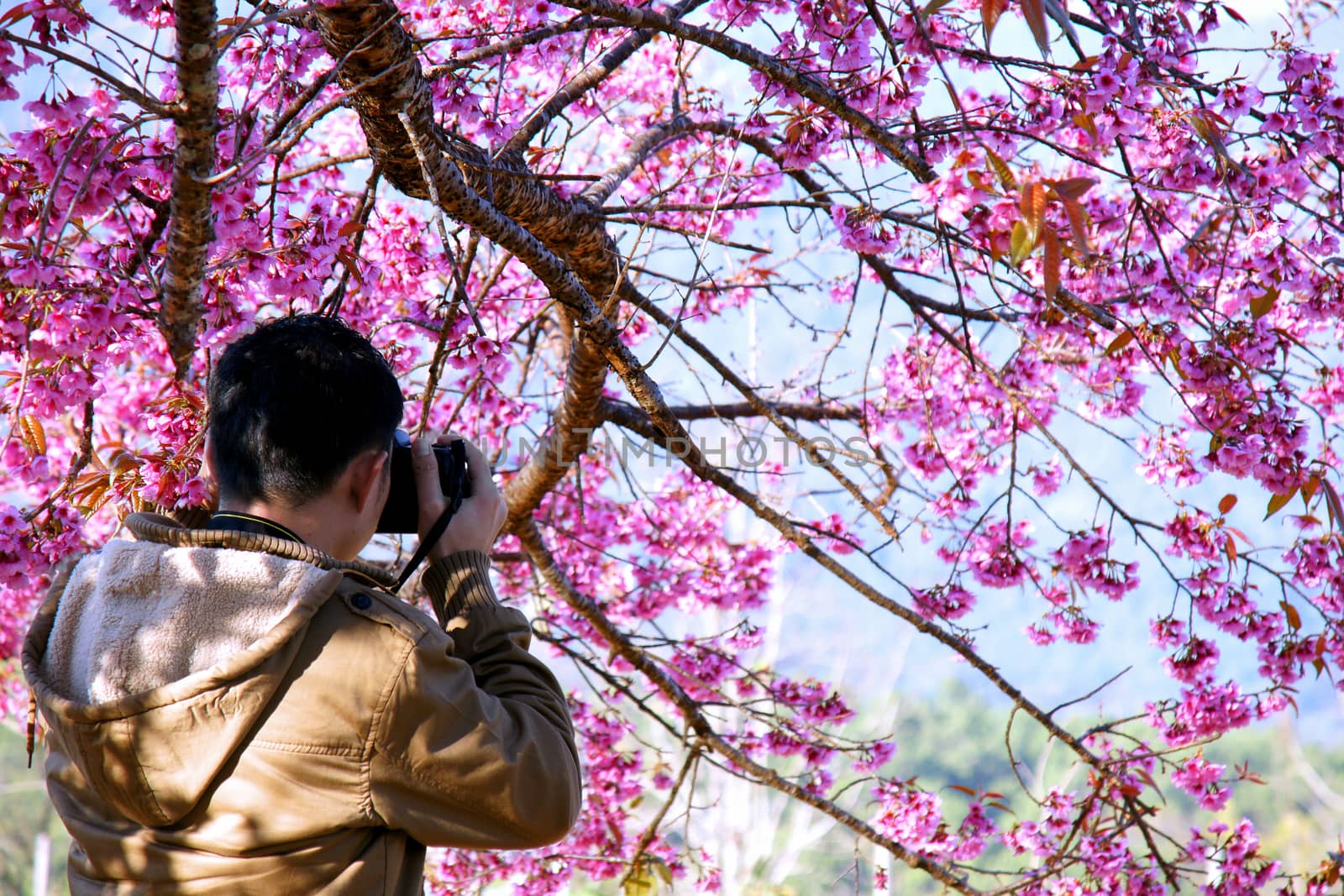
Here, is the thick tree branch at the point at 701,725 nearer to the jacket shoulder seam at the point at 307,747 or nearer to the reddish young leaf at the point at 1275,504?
the reddish young leaf at the point at 1275,504

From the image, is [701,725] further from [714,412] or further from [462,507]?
[462,507]

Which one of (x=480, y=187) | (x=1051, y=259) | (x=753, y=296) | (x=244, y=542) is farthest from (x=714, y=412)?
Result: (x=244, y=542)

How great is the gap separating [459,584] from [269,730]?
24 centimetres

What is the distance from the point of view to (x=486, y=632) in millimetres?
1057

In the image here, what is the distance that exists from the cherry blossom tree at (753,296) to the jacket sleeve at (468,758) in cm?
63

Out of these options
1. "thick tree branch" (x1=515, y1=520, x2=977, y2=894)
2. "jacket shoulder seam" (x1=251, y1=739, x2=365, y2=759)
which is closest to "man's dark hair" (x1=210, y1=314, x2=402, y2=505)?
"jacket shoulder seam" (x1=251, y1=739, x2=365, y2=759)

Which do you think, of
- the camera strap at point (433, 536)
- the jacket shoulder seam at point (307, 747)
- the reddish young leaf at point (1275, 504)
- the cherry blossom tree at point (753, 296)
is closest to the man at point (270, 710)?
the jacket shoulder seam at point (307, 747)

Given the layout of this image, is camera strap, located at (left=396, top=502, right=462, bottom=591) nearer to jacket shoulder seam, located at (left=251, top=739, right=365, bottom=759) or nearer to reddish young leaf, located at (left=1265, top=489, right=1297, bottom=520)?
jacket shoulder seam, located at (left=251, top=739, right=365, bottom=759)

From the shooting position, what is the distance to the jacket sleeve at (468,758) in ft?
3.01

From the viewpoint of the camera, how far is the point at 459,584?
1.08 metres

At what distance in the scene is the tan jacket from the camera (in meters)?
0.90

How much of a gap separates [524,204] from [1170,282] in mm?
1481

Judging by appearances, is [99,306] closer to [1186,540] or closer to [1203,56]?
[1186,540]

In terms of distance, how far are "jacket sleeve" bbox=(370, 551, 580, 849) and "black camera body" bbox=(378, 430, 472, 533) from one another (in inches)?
7.7
